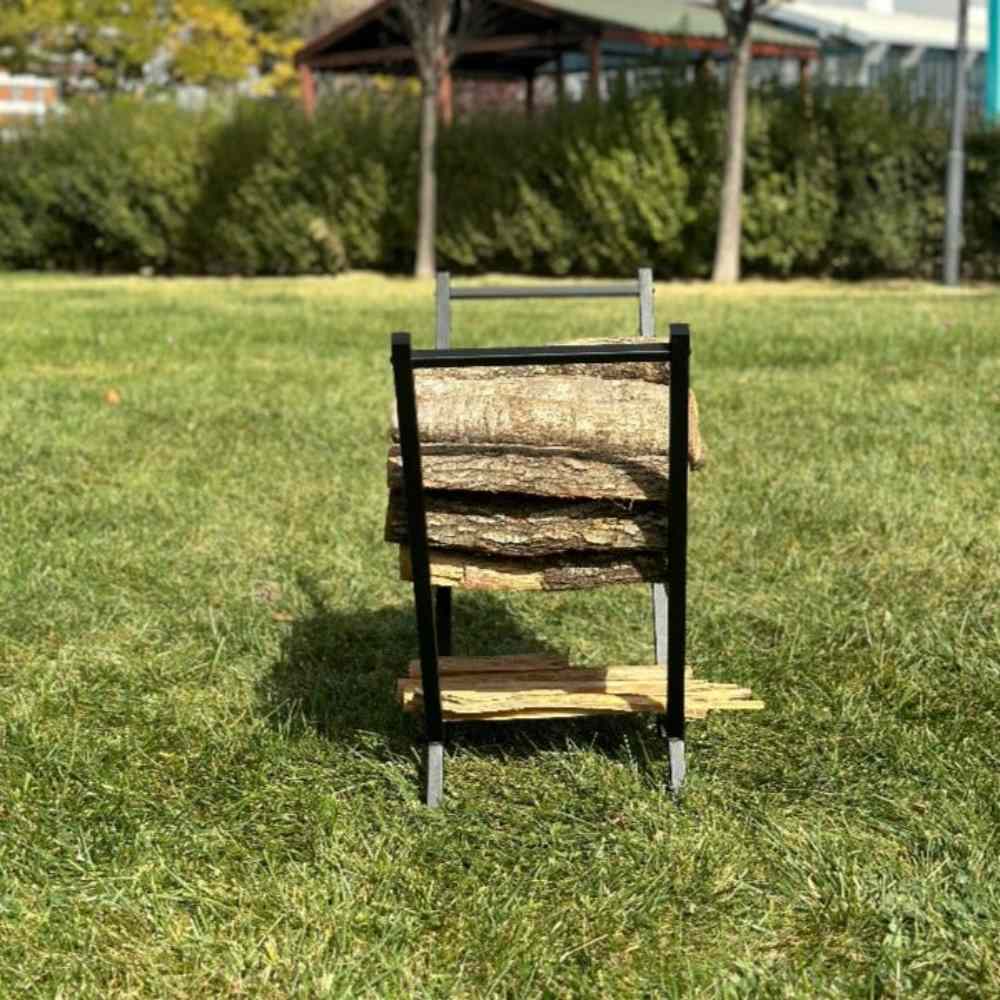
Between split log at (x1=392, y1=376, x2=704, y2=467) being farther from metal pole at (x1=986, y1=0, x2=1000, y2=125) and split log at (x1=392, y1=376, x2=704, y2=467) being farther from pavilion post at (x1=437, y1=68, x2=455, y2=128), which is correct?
metal pole at (x1=986, y1=0, x2=1000, y2=125)

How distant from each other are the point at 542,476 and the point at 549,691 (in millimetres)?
552

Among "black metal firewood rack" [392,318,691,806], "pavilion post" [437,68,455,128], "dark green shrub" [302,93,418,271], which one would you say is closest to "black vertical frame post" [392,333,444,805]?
"black metal firewood rack" [392,318,691,806]

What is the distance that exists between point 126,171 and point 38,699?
19403mm

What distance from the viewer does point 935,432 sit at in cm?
602

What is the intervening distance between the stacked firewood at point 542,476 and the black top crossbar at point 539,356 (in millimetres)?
285

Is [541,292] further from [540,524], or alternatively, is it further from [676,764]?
[676,764]

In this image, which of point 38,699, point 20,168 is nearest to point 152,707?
point 38,699

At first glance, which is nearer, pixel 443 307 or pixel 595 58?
pixel 443 307

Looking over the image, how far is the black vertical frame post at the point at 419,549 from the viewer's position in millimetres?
2241

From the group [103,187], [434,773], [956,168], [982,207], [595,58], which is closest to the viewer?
[434,773]

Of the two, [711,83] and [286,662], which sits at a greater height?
[711,83]

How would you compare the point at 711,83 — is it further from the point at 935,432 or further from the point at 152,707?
the point at 152,707

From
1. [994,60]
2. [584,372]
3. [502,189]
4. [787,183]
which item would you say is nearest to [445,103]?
[502,189]

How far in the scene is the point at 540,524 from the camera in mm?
2553
